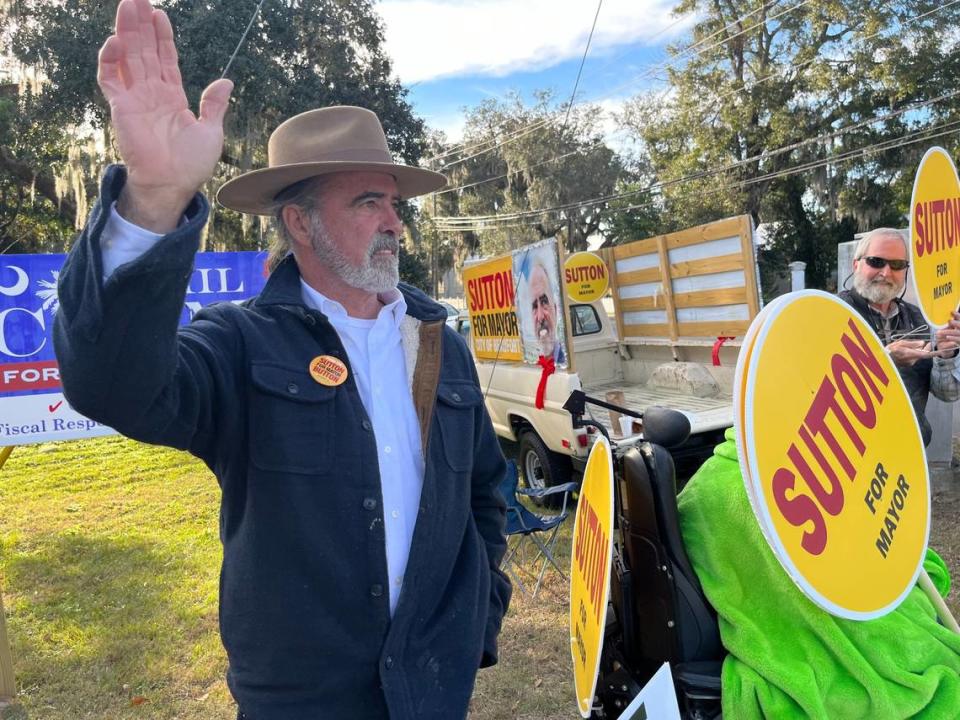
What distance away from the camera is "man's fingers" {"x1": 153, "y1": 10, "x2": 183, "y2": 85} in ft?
3.29

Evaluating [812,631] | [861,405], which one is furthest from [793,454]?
[812,631]

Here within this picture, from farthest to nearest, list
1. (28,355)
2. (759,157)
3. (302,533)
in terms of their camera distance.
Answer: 1. (759,157)
2. (28,355)
3. (302,533)

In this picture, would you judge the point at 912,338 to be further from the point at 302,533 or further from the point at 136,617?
the point at 136,617

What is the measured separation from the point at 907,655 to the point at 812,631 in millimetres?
214

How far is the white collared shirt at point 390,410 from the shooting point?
1512 mm

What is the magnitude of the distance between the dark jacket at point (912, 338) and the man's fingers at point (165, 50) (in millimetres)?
3555

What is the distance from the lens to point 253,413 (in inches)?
54.9

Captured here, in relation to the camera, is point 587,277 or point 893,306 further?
point 587,277

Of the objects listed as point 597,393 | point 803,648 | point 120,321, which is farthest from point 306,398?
point 597,393

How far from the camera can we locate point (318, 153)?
170 centimetres

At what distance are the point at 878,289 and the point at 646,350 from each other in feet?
12.6

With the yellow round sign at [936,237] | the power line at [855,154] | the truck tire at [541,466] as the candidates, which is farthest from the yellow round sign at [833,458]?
the power line at [855,154]

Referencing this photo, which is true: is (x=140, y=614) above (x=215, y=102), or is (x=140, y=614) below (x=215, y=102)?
below

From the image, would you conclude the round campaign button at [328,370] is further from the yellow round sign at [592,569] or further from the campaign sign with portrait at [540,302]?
the campaign sign with portrait at [540,302]
